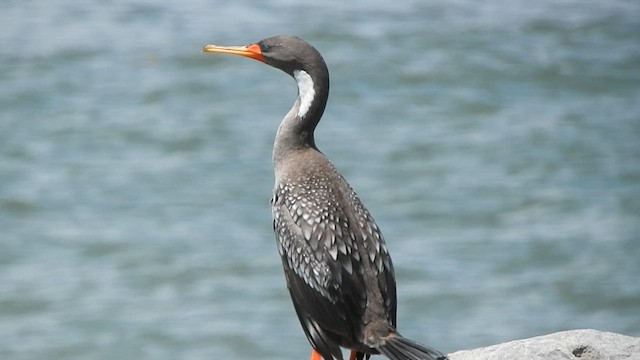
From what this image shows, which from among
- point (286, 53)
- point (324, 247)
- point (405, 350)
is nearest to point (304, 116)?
point (286, 53)


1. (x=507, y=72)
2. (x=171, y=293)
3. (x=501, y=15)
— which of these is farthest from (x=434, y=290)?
(x=501, y=15)

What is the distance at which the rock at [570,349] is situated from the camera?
7.30 meters

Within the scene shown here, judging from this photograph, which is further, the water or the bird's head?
the water

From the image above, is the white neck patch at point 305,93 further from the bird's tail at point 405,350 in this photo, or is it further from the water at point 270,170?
the water at point 270,170

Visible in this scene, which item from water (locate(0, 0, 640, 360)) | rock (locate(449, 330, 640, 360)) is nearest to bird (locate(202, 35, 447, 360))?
rock (locate(449, 330, 640, 360))

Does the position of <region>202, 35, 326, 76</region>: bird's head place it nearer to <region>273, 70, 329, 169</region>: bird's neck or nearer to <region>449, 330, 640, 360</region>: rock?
<region>273, 70, 329, 169</region>: bird's neck

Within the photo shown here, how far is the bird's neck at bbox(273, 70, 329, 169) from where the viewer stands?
26.3ft

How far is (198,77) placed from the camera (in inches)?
789

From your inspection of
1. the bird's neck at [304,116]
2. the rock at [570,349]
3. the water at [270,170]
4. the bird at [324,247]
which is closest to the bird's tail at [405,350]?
the bird at [324,247]

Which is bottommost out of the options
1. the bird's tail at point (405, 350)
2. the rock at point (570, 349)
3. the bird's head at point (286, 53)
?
the bird's tail at point (405, 350)

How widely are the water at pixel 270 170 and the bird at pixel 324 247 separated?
240 inches

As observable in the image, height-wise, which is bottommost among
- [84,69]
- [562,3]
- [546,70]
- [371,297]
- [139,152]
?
[371,297]

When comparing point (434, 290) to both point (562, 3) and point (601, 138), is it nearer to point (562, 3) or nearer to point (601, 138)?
point (601, 138)

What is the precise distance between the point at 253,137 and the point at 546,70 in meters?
4.77
